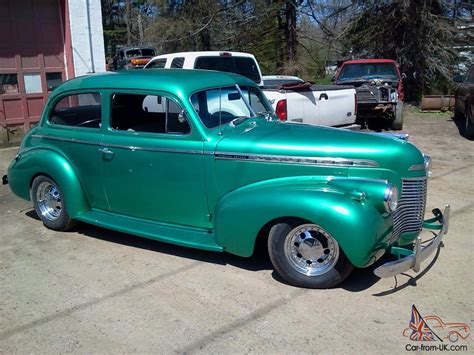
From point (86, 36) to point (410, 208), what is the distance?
904 cm

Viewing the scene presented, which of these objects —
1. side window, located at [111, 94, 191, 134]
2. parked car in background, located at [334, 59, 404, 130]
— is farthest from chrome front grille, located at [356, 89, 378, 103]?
side window, located at [111, 94, 191, 134]

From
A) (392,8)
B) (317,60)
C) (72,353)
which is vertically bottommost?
(72,353)

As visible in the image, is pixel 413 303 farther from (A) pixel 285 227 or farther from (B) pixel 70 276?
(B) pixel 70 276

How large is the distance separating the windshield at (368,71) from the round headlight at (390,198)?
394 inches

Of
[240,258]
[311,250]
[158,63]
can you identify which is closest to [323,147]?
[311,250]

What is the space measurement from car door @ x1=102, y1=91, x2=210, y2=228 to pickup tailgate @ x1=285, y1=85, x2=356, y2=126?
3.19 meters

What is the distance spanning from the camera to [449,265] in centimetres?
448

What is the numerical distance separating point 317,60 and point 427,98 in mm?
8404

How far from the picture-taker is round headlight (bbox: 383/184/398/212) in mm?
3707

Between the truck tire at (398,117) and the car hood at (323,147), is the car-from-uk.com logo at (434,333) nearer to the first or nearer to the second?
the car hood at (323,147)

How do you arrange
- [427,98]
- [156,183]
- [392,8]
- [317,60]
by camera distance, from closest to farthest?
[156,183] < [427,98] < [392,8] < [317,60]

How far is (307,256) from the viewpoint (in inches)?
159

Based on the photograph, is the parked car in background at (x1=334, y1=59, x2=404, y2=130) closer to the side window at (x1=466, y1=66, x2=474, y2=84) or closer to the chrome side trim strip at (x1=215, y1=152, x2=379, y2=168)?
the side window at (x1=466, y1=66, x2=474, y2=84)

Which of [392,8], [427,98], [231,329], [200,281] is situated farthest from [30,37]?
[392,8]
